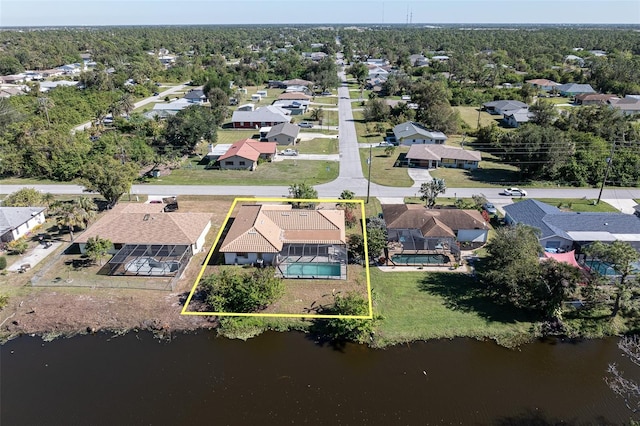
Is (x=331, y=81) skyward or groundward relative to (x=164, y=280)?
skyward

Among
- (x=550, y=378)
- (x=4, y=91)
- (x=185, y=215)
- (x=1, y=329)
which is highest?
(x=4, y=91)

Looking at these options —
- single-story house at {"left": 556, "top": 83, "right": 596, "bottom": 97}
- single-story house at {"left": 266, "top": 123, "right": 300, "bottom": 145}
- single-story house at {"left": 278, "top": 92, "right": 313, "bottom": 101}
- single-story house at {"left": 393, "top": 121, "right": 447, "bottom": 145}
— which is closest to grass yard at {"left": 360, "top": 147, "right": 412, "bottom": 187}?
single-story house at {"left": 393, "top": 121, "right": 447, "bottom": 145}

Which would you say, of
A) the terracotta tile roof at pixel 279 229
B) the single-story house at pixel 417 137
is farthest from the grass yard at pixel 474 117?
the terracotta tile roof at pixel 279 229

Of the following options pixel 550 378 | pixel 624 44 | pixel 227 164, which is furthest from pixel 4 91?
pixel 624 44

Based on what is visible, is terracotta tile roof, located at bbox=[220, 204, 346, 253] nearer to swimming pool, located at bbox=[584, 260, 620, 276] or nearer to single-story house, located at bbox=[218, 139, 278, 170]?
single-story house, located at bbox=[218, 139, 278, 170]

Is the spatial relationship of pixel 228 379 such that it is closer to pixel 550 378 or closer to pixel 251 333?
pixel 251 333

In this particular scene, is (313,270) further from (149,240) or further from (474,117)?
(474,117)

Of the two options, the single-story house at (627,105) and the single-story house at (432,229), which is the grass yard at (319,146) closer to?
the single-story house at (432,229)
